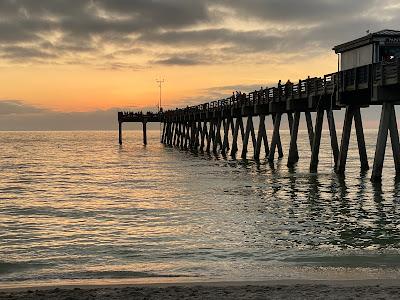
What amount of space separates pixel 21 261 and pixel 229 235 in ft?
15.1

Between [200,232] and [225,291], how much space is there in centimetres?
556

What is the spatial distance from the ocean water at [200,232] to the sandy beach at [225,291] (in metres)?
0.88

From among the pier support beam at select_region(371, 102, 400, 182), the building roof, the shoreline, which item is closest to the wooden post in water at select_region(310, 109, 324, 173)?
the building roof

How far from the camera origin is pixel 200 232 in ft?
41.8

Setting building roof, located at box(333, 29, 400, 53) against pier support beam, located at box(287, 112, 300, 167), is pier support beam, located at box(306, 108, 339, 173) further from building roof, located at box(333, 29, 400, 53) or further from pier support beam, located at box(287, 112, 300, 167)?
building roof, located at box(333, 29, 400, 53)

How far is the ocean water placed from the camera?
920 cm

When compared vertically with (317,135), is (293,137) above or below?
below

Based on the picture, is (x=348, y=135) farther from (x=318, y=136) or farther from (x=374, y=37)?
(x=374, y=37)

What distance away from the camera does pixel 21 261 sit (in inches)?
393

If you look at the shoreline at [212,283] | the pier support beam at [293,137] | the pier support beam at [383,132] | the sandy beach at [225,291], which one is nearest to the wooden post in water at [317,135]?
the pier support beam at [293,137]

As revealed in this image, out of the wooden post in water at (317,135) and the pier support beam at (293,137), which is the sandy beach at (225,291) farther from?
the pier support beam at (293,137)

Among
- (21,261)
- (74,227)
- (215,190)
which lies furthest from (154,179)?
(21,261)

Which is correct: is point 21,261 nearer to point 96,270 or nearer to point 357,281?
point 96,270

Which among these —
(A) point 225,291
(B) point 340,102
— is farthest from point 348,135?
(A) point 225,291
